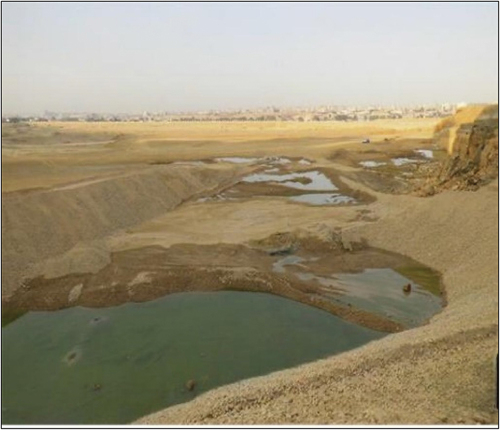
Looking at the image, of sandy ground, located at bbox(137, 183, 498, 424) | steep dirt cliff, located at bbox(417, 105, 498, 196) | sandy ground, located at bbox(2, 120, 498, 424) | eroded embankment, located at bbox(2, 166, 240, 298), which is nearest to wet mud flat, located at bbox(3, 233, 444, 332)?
sandy ground, located at bbox(2, 120, 498, 424)

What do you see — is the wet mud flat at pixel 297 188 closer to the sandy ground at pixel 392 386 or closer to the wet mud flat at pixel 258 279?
the wet mud flat at pixel 258 279

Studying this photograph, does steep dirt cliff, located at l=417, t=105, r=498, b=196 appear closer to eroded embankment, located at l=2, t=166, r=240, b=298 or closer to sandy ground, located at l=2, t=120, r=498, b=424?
sandy ground, located at l=2, t=120, r=498, b=424

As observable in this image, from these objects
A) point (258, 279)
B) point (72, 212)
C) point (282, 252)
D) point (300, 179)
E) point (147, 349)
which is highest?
point (72, 212)

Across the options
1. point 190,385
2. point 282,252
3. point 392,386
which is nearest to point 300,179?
point 282,252

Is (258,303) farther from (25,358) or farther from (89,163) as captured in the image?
(89,163)

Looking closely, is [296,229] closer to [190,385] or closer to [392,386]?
[190,385]

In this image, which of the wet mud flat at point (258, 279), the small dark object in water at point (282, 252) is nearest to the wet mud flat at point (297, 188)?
the small dark object in water at point (282, 252)
